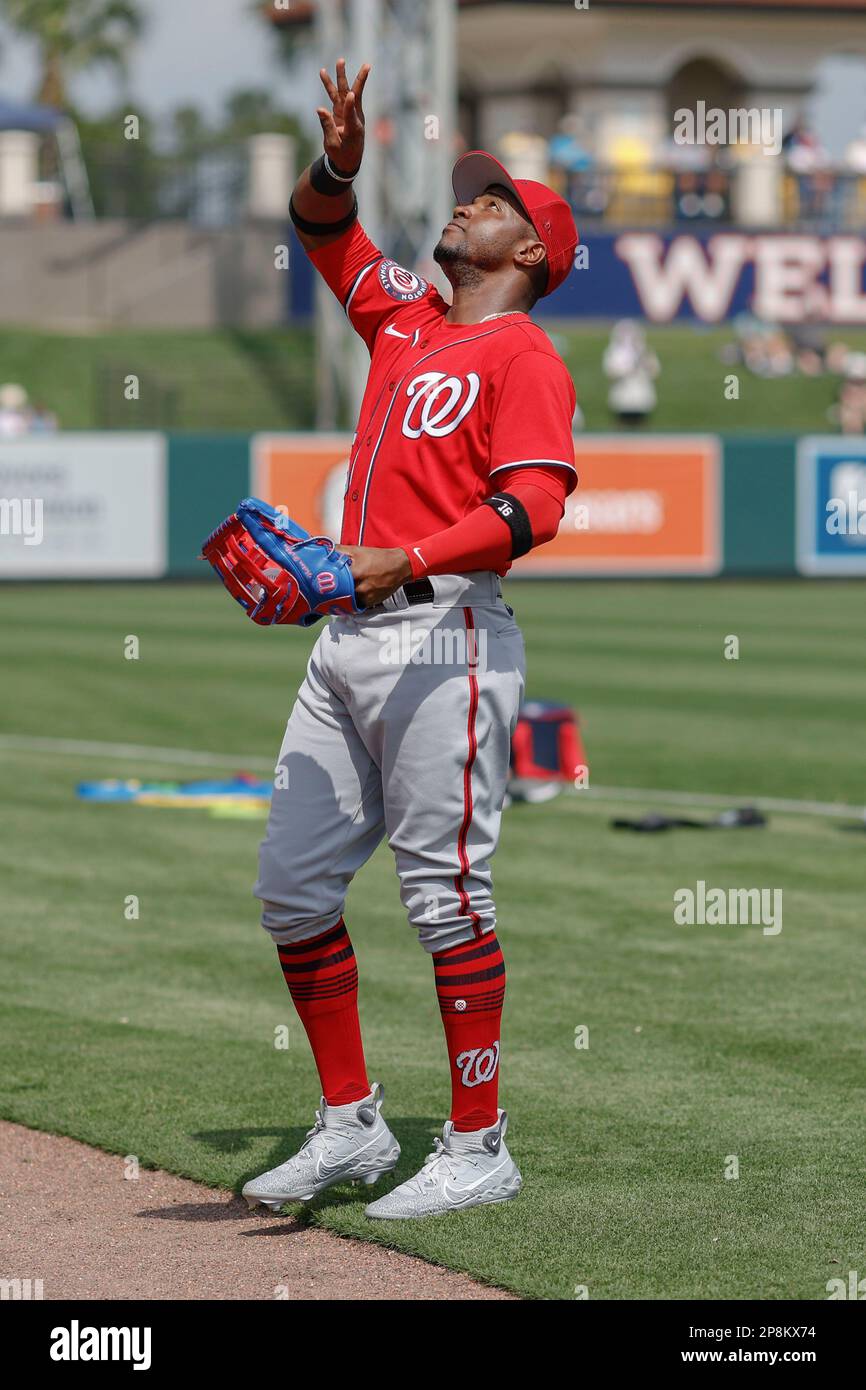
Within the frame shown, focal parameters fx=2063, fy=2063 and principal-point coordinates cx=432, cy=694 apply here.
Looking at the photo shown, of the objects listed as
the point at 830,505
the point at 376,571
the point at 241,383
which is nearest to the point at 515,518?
the point at 376,571

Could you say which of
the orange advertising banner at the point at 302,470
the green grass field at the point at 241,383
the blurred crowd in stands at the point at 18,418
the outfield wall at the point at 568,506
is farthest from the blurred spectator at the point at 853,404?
the blurred crowd in stands at the point at 18,418

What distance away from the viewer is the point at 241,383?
35375mm

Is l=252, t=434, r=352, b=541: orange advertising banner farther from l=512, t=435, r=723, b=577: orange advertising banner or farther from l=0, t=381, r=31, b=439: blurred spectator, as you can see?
l=0, t=381, r=31, b=439: blurred spectator

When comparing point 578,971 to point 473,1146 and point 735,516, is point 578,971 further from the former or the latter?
point 735,516

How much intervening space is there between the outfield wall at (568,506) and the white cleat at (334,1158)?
64.4 feet

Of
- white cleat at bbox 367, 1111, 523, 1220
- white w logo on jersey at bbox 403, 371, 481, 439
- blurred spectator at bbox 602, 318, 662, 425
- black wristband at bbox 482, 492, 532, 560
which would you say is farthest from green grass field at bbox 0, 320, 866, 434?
black wristband at bbox 482, 492, 532, 560

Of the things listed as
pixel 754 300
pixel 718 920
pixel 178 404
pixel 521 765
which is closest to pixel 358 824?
pixel 718 920

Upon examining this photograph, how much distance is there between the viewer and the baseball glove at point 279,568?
14.8 feet

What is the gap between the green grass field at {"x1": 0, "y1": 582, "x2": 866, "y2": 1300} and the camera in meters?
4.85

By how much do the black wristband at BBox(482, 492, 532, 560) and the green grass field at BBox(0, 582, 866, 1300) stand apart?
1577 millimetres

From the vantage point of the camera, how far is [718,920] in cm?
848

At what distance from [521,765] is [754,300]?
2720 cm

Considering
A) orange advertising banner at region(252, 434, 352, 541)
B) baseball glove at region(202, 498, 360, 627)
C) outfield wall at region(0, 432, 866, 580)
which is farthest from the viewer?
orange advertising banner at region(252, 434, 352, 541)

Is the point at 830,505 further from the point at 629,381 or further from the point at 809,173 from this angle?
the point at 809,173
